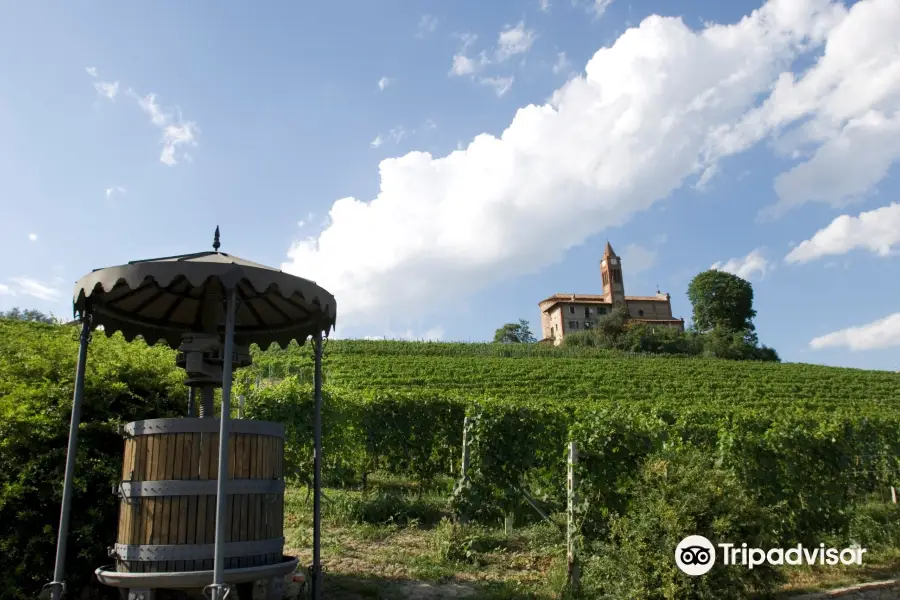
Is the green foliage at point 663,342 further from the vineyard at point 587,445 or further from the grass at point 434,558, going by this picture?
A: the grass at point 434,558

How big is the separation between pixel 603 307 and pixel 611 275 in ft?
43.6

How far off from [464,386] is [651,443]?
27.2 m

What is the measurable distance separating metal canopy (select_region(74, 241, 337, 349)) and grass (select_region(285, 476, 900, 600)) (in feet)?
9.18

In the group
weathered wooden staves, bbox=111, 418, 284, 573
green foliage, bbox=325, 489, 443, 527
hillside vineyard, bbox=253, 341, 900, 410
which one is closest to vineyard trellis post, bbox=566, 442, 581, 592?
green foliage, bbox=325, 489, 443, 527

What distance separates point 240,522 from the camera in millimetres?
4922

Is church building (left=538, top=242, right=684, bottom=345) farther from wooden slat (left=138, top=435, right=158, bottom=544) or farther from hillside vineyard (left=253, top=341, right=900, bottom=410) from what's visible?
wooden slat (left=138, top=435, right=158, bottom=544)

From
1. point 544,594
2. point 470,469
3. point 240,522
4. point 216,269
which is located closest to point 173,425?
point 240,522

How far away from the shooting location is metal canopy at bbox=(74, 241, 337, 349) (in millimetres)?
4836

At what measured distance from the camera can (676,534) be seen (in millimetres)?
5934

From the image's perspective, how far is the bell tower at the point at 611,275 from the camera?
111500 mm

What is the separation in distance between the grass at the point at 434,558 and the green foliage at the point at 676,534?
77 centimetres

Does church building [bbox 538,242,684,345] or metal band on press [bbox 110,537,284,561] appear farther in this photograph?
church building [bbox 538,242,684,345]

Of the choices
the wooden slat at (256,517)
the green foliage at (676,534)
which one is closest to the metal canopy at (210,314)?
the wooden slat at (256,517)

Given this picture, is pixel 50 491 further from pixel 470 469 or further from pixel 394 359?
pixel 394 359
